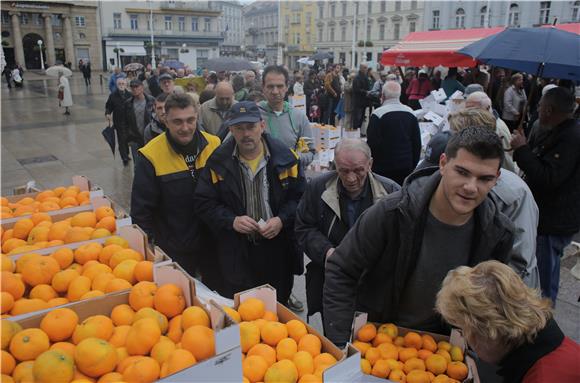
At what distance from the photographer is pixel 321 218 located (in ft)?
9.36

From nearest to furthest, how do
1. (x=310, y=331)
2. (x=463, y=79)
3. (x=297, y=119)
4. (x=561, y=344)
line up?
(x=561, y=344) → (x=310, y=331) → (x=297, y=119) → (x=463, y=79)

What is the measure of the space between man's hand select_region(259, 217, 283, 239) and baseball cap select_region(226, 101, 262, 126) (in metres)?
0.70

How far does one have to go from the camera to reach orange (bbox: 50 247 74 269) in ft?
7.60

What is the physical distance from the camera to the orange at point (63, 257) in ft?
7.60

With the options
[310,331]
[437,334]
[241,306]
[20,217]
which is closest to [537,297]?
[437,334]

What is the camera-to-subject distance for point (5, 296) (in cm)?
192

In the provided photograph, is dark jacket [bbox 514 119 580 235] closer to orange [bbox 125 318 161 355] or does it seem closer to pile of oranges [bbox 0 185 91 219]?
orange [bbox 125 318 161 355]

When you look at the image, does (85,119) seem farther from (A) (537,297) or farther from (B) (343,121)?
(A) (537,297)

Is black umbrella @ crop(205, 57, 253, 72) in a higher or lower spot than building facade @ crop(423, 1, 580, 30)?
lower

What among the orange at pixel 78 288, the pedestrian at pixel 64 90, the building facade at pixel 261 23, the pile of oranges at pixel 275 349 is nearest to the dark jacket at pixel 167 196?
the orange at pixel 78 288

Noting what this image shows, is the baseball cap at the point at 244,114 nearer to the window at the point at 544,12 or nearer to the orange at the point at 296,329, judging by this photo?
the orange at the point at 296,329

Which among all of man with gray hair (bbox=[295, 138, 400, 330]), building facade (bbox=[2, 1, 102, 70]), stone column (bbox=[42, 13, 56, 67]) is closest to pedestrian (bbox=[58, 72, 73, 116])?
man with gray hair (bbox=[295, 138, 400, 330])

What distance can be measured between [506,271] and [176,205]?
7.67ft

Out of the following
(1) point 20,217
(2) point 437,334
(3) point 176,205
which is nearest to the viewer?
(2) point 437,334
